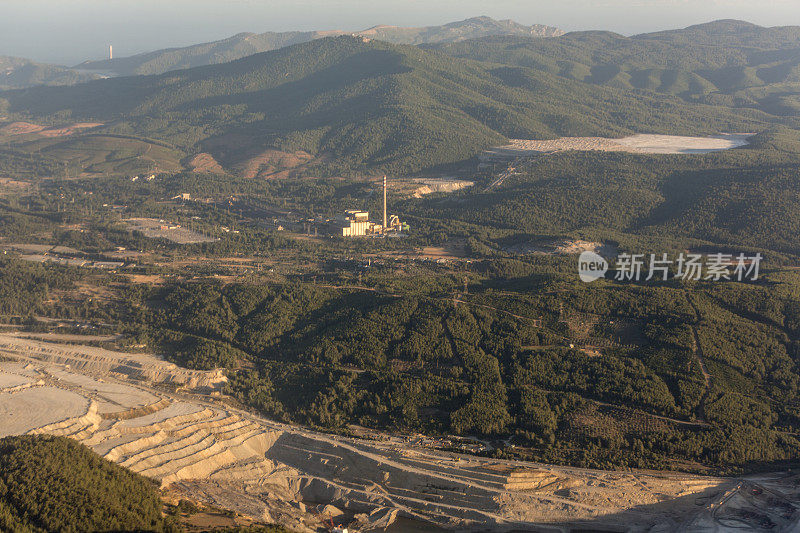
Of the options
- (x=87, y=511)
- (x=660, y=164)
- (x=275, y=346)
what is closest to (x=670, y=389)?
(x=275, y=346)

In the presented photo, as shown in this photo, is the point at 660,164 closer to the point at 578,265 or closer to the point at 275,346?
the point at 578,265

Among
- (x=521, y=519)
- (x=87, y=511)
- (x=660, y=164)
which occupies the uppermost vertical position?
(x=660, y=164)

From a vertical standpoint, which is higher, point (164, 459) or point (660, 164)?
point (660, 164)

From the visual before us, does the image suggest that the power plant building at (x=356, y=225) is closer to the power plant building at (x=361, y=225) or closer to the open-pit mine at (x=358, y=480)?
the power plant building at (x=361, y=225)
